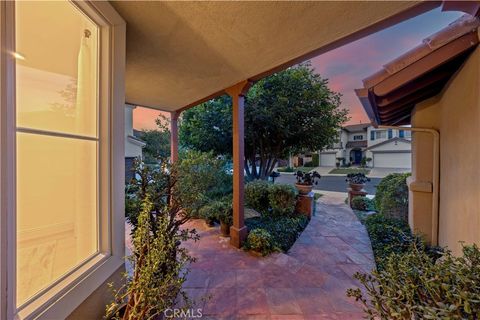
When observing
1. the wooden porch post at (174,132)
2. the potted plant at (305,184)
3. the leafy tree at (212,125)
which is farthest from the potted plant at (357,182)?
the wooden porch post at (174,132)

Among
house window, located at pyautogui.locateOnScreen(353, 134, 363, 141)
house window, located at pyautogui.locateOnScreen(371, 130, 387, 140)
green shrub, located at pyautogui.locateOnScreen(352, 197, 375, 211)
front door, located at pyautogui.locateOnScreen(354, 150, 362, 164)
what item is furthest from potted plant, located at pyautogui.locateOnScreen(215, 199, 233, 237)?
house window, located at pyautogui.locateOnScreen(353, 134, 363, 141)

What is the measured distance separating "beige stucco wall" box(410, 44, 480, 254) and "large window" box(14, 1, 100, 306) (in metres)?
3.10

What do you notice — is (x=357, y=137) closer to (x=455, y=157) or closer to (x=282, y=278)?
(x=455, y=157)

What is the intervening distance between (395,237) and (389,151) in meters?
20.7

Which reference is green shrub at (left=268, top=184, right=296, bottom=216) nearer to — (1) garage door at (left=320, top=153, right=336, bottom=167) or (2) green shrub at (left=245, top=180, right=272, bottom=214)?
(2) green shrub at (left=245, top=180, right=272, bottom=214)

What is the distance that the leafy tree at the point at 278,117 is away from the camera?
223 inches

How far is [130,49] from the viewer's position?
221 centimetres

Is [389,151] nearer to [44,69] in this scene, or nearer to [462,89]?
[462,89]

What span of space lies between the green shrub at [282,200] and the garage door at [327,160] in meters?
22.9

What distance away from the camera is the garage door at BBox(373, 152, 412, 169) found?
19.1 m

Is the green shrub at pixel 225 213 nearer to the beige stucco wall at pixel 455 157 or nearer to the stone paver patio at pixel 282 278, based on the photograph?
the stone paver patio at pixel 282 278

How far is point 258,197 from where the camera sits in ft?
16.8

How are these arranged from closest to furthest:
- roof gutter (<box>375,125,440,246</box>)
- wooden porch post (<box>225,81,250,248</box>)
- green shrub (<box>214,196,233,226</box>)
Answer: roof gutter (<box>375,125,440,246</box>), wooden porch post (<box>225,81,250,248</box>), green shrub (<box>214,196,233,226</box>)

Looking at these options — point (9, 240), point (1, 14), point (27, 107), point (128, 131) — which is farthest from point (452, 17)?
point (128, 131)
